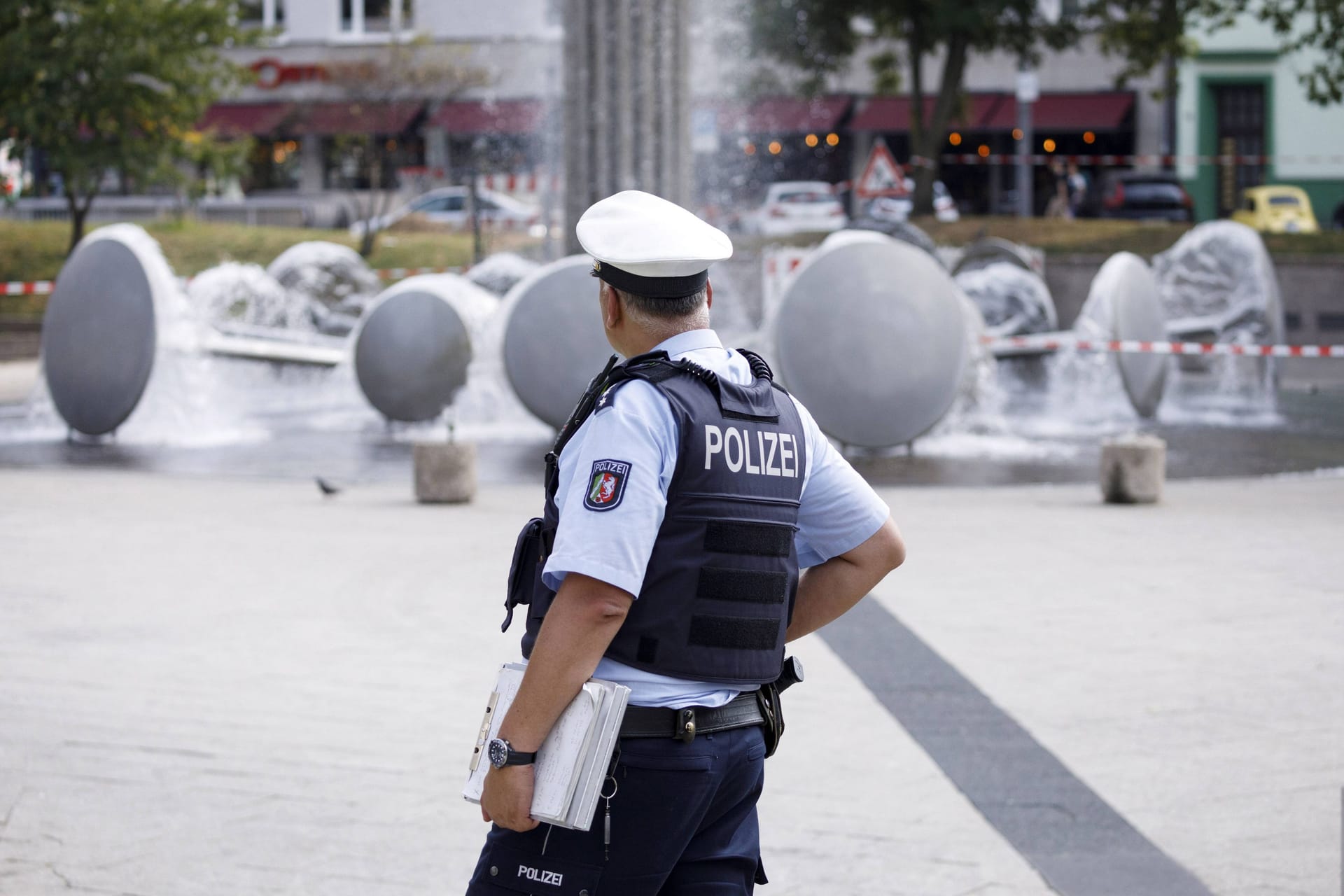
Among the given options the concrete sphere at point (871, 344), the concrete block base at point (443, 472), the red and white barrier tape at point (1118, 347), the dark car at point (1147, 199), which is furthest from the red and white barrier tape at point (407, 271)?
the concrete block base at point (443, 472)

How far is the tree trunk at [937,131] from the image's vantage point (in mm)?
27562

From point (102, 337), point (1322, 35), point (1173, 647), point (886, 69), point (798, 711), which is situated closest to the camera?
point (798, 711)

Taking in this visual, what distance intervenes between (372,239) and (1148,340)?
1872 cm

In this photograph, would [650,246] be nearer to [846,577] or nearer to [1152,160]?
[846,577]

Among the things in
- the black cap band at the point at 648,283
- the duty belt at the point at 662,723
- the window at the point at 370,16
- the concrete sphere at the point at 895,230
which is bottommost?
the duty belt at the point at 662,723

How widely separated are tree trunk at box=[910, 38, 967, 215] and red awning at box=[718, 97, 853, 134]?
36.5 feet

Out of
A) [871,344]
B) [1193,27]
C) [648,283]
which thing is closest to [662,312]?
[648,283]

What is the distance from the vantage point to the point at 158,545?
836 centimetres

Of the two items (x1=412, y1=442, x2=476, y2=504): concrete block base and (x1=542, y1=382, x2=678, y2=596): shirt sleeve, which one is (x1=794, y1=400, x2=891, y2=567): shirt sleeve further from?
(x1=412, y1=442, x2=476, y2=504): concrete block base

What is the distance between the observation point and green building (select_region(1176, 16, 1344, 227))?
1517 inches

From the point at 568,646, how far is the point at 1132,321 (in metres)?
13.1

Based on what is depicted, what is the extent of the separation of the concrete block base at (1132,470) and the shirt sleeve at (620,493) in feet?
25.6

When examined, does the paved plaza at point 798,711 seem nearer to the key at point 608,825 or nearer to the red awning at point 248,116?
the key at point 608,825

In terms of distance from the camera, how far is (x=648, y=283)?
2.58 metres
